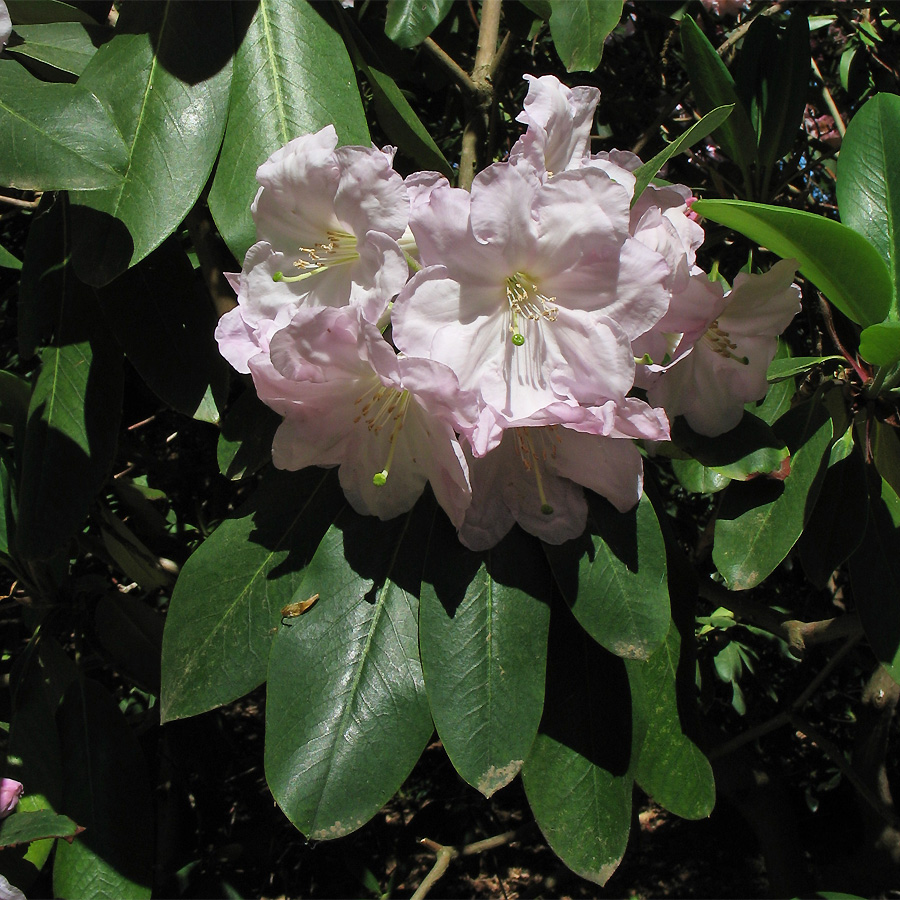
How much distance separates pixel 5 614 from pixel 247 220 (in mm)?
1943

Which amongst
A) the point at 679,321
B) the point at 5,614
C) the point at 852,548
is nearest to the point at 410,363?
the point at 679,321

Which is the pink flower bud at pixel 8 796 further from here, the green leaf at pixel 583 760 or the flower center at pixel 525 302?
the flower center at pixel 525 302

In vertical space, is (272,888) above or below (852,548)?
below

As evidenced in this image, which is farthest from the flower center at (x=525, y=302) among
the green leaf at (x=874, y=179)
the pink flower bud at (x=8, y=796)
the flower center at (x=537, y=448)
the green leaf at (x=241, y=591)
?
the pink flower bud at (x=8, y=796)

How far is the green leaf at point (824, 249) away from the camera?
0.83m

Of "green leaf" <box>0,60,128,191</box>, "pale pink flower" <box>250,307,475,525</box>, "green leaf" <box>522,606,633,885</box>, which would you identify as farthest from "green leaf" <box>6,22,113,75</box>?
"green leaf" <box>522,606,633,885</box>

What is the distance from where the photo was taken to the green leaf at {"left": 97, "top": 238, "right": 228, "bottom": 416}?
1141mm

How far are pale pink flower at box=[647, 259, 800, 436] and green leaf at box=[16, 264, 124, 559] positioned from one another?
2.52ft

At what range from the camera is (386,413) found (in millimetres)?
877

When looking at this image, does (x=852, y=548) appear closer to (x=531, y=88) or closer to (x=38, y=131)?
(x=531, y=88)

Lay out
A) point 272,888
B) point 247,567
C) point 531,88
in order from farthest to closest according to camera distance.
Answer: point 272,888, point 247,567, point 531,88

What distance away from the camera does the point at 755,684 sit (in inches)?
116

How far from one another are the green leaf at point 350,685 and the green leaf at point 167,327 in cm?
34

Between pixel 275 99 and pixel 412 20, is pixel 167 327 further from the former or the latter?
pixel 412 20
